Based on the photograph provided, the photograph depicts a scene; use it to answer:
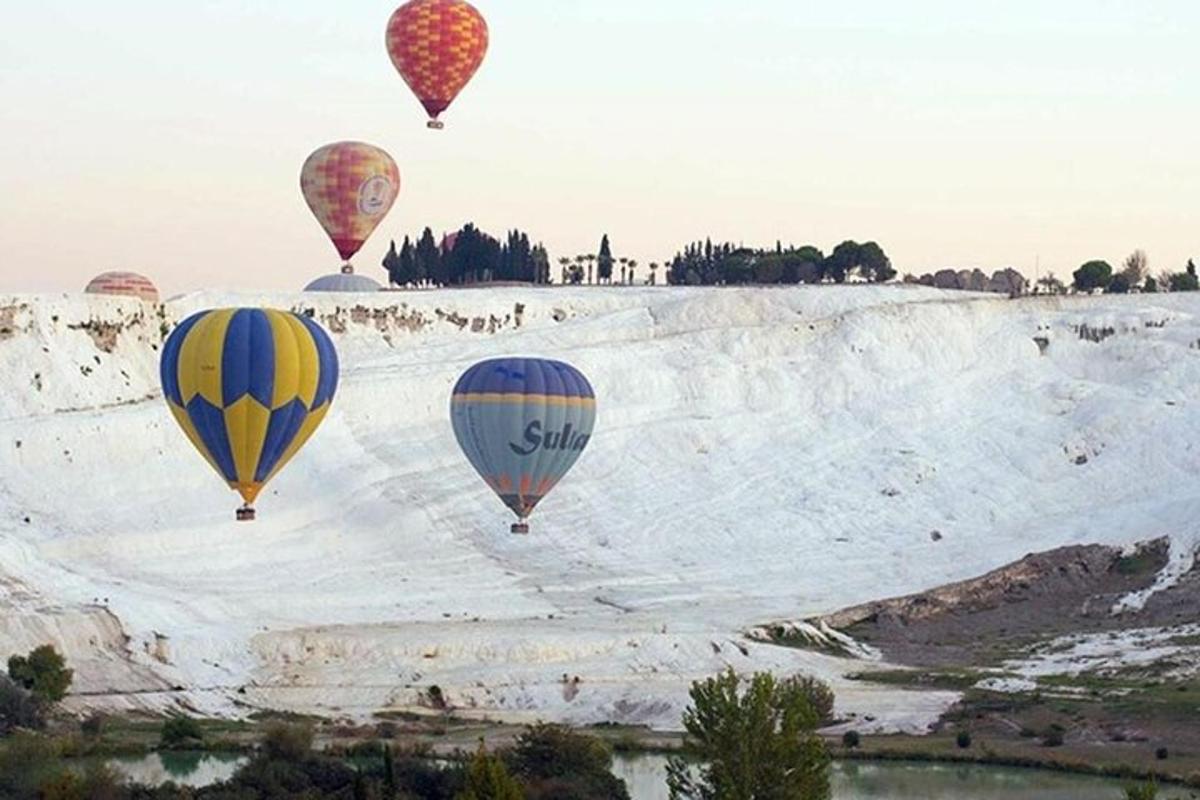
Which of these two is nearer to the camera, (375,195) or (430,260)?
(375,195)

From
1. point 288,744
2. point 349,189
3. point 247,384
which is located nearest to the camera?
point 288,744

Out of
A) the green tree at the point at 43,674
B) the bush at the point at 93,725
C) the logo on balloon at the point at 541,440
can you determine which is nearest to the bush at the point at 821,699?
the logo on balloon at the point at 541,440

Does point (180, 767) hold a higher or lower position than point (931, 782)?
higher

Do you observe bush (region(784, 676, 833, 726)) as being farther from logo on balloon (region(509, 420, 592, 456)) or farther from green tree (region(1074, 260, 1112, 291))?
green tree (region(1074, 260, 1112, 291))

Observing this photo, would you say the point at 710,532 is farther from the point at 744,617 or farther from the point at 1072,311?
the point at 1072,311

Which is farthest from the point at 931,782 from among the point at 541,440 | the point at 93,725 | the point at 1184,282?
the point at 1184,282

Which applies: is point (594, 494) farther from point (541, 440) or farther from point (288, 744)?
point (288, 744)

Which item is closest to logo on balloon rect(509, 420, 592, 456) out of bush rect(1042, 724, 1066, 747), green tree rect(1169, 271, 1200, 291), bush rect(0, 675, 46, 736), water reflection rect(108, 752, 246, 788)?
bush rect(1042, 724, 1066, 747)
